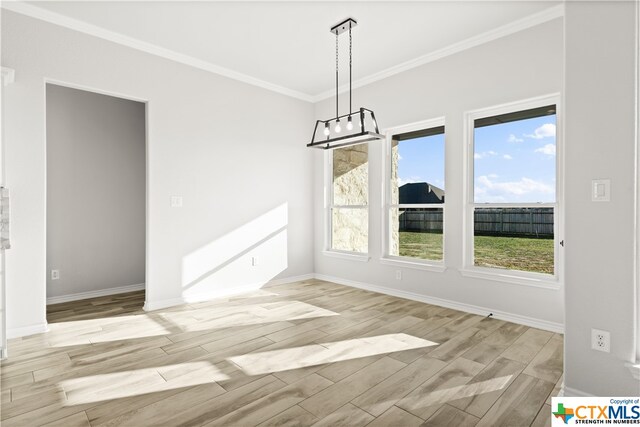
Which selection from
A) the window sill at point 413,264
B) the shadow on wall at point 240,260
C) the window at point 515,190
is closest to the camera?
→ the window at point 515,190

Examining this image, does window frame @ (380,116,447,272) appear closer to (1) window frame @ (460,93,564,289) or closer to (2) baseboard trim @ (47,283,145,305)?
(1) window frame @ (460,93,564,289)

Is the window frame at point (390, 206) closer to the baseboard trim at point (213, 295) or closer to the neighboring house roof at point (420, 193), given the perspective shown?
the neighboring house roof at point (420, 193)

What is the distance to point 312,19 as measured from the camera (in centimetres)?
331

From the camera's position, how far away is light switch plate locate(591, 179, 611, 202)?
1.88 meters

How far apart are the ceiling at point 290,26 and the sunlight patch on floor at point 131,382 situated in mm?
3144

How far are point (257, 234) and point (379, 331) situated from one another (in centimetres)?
245

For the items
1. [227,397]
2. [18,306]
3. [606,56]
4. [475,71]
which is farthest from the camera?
[475,71]

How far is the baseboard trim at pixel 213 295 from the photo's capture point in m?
3.92

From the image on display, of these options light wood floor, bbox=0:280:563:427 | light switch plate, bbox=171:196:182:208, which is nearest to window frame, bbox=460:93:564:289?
light wood floor, bbox=0:280:563:427

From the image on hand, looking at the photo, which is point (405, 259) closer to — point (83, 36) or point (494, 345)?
point (494, 345)

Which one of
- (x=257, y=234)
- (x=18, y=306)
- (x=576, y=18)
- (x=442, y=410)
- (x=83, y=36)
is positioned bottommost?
(x=442, y=410)

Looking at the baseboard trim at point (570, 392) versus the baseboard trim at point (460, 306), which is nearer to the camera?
the baseboard trim at point (570, 392)

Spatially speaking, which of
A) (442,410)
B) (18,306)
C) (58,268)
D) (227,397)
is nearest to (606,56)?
(442,410)

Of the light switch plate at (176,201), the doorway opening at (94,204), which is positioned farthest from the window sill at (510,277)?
the doorway opening at (94,204)
